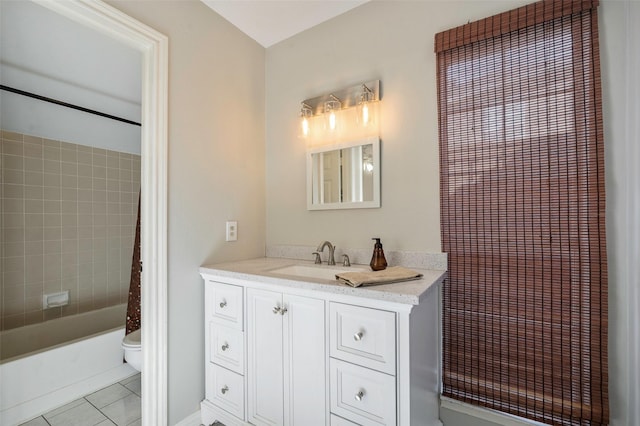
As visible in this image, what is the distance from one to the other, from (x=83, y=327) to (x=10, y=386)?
3.15 feet

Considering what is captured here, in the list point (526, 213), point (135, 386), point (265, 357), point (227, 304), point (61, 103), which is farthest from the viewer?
point (61, 103)

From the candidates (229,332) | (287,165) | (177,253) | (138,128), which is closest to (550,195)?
(287,165)

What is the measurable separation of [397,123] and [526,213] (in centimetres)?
80

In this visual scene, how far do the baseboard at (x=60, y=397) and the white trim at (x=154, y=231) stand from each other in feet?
2.77

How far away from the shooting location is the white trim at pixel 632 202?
1.00 m

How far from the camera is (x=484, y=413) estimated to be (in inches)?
54.7

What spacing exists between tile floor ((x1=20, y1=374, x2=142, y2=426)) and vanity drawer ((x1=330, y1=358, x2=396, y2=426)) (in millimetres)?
1294

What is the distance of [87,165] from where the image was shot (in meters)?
2.61

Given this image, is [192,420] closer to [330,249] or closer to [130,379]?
[130,379]

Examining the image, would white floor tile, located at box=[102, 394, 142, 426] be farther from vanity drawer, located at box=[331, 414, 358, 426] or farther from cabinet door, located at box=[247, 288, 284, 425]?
vanity drawer, located at box=[331, 414, 358, 426]

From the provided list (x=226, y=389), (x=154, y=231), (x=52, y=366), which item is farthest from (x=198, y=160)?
(x=52, y=366)

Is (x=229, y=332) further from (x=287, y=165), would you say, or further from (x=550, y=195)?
(x=550, y=195)

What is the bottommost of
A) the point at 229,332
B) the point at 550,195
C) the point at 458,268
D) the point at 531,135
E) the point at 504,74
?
the point at 229,332

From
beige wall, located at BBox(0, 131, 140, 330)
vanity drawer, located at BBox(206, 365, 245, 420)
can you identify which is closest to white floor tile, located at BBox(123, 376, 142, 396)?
vanity drawer, located at BBox(206, 365, 245, 420)
